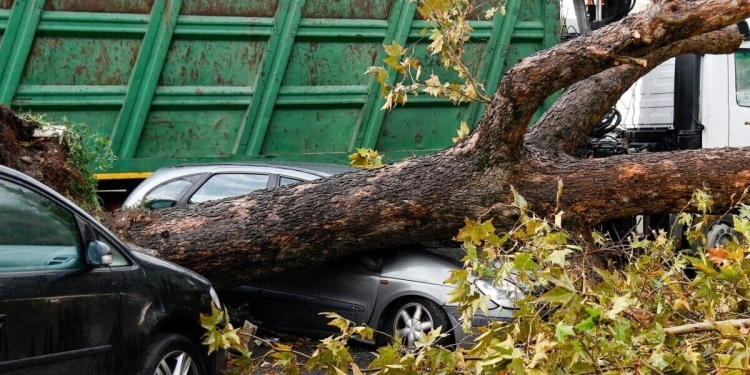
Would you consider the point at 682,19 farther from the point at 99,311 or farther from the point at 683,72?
the point at 683,72

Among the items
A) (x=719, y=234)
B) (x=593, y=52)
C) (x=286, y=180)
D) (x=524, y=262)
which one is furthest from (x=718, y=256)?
(x=719, y=234)

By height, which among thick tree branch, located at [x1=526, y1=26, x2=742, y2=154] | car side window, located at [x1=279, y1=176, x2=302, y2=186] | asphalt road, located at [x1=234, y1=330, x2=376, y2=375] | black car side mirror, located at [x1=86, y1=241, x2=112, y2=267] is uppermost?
thick tree branch, located at [x1=526, y1=26, x2=742, y2=154]

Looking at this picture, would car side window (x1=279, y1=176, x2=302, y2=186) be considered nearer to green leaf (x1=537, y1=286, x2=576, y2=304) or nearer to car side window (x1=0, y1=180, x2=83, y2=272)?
car side window (x1=0, y1=180, x2=83, y2=272)

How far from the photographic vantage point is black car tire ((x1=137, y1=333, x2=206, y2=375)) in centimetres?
496

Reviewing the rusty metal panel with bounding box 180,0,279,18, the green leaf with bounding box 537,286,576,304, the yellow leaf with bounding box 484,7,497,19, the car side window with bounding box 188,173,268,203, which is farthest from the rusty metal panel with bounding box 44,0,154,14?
the green leaf with bounding box 537,286,576,304

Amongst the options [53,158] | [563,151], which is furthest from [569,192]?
[53,158]

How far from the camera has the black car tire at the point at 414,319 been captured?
693 cm

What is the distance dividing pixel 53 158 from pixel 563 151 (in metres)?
3.54

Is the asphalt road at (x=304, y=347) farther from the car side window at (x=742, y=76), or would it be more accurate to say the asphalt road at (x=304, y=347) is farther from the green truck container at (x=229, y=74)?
the car side window at (x=742, y=76)

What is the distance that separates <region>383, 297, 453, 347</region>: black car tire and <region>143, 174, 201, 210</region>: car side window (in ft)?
6.34

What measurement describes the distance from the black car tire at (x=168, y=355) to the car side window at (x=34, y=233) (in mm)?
600

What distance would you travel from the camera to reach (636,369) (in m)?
3.71

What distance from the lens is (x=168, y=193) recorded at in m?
7.86

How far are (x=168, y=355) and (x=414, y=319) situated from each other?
7.67 ft
